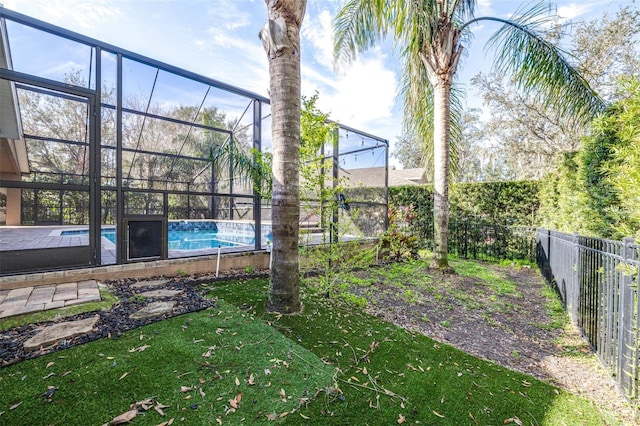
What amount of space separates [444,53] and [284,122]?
496 centimetres

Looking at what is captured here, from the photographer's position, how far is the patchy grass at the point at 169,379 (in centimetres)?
173

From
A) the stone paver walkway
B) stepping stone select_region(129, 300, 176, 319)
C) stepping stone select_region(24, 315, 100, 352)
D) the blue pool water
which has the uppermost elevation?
the blue pool water

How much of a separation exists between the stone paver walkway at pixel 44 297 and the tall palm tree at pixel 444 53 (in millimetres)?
6409

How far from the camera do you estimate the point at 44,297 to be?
10.8 feet

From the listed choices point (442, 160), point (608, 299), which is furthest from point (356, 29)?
point (608, 299)

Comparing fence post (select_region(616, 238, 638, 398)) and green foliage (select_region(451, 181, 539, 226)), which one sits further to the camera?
green foliage (select_region(451, 181, 539, 226))

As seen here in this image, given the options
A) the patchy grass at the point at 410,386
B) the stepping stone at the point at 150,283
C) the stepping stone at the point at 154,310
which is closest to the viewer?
the patchy grass at the point at 410,386

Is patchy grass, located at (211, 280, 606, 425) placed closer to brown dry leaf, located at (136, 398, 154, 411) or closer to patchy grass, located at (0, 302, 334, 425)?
patchy grass, located at (0, 302, 334, 425)

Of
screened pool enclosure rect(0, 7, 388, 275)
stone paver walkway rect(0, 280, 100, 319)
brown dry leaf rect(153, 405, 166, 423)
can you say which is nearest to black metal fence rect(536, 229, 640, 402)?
screened pool enclosure rect(0, 7, 388, 275)

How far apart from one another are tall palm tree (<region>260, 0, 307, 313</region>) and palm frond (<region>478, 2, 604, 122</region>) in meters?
5.05

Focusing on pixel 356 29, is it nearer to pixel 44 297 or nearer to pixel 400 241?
pixel 400 241

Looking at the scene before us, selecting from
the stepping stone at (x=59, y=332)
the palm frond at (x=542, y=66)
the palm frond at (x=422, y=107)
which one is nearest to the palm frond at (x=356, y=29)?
the palm frond at (x=422, y=107)

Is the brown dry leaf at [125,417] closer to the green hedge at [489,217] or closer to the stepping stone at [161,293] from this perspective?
the stepping stone at [161,293]

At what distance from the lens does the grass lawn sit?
1.79 m
